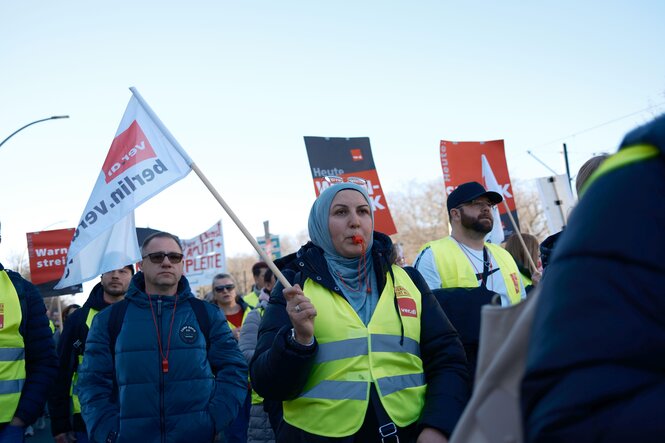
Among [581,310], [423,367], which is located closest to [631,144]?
[581,310]

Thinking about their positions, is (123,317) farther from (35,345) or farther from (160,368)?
(35,345)

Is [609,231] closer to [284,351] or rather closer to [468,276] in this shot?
[284,351]

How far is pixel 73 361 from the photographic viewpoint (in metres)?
6.15

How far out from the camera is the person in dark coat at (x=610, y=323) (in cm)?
99

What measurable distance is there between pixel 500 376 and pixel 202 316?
3.72m

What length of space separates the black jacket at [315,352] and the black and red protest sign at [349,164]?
404cm

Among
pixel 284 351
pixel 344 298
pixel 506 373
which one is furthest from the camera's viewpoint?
pixel 344 298

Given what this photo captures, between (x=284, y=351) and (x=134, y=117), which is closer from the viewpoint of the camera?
(x=284, y=351)

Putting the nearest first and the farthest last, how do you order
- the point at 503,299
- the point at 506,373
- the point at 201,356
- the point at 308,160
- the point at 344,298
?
the point at 506,373
the point at 503,299
the point at 344,298
the point at 201,356
the point at 308,160

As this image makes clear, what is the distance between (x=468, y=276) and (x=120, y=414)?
270cm

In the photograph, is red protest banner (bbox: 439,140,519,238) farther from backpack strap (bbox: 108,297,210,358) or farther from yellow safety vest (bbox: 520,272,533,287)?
backpack strap (bbox: 108,297,210,358)

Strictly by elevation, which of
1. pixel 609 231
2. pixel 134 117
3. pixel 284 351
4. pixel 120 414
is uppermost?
pixel 134 117

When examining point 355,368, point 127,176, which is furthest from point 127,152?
point 355,368

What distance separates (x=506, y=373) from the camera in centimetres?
122
